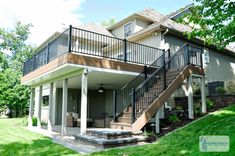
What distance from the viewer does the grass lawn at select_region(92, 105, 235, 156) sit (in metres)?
5.98

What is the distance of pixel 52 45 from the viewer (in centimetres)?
1085

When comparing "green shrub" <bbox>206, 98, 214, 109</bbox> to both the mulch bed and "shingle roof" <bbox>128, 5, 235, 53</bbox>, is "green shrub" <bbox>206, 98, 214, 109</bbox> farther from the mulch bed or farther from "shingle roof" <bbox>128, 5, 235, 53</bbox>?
"shingle roof" <bbox>128, 5, 235, 53</bbox>

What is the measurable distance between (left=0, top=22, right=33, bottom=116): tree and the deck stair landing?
819 inches

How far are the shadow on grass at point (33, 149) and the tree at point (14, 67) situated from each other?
64.0 feet

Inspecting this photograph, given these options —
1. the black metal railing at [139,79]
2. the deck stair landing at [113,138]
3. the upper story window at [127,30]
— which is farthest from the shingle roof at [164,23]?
the deck stair landing at [113,138]

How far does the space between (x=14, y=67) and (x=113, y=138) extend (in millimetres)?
25559

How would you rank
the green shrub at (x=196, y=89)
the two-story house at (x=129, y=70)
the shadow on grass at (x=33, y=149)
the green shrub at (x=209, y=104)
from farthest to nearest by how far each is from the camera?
the green shrub at (x=196, y=89) < the green shrub at (x=209, y=104) < the two-story house at (x=129, y=70) < the shadow on grass at (x=33, y=149)

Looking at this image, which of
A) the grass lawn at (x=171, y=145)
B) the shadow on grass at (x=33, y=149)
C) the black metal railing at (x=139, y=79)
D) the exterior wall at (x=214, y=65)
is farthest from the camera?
the exterior wall at (x=214, y=65)

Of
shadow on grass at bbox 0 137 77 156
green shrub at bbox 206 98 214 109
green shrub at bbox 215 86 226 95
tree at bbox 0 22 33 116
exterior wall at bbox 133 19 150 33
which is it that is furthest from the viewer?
tree at bbox 0 22 33 116

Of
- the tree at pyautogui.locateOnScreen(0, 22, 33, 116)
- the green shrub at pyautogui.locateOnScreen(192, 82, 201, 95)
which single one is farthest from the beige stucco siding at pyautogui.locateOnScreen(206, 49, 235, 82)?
the tree at pyautogui.locateOnScreen(0, 22, 33, 116)

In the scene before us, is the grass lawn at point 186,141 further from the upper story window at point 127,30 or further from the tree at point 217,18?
the upper story window at point 127,30

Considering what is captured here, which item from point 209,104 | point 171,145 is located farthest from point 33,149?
point 209,104

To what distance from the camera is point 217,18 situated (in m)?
6.11

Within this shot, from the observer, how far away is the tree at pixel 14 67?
26.3 meters
